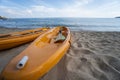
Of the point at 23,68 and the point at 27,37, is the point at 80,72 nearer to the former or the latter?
the point at 23,68

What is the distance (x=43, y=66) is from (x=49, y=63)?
0.13 meters

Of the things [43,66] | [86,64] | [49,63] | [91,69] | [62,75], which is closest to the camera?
[43,66]

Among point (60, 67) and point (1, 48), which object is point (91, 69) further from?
point (1, 48)

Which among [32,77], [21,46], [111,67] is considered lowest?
[21,46]

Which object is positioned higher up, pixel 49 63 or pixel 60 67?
pixel 49 63

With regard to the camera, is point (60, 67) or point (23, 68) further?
point (60, 67)

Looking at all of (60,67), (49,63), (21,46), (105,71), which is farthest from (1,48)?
(105,71)

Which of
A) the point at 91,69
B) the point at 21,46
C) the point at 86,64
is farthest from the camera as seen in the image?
the point at 21,46

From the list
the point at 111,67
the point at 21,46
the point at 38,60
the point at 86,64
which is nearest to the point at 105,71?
the point at 111,67

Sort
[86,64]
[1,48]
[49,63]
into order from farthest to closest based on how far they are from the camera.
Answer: [1,48], [86,64], [49,63]

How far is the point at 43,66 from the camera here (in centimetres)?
165

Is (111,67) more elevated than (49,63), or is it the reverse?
(49,63)

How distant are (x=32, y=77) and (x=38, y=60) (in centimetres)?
33

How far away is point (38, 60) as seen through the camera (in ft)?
5.91
